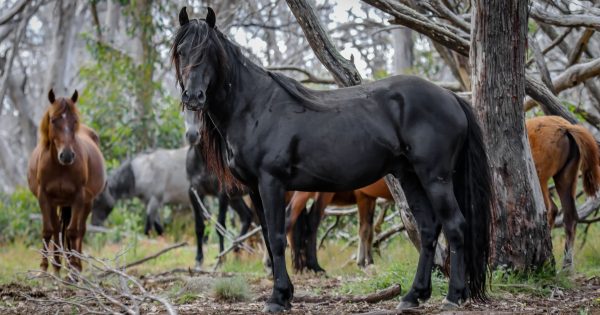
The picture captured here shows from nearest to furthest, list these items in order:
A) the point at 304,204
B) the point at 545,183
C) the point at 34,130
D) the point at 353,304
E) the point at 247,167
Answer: the point at 247,167
the point at 353,304
the point at 545,183
the point at 304,204
the point at 34,130

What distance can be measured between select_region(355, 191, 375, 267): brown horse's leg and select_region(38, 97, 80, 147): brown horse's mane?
Result: 370 centimetres

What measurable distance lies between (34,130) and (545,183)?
727 inches

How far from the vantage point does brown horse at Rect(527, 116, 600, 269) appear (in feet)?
27.3

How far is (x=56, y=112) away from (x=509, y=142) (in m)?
4.95

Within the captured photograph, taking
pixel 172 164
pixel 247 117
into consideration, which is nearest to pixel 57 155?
pixel 247 117

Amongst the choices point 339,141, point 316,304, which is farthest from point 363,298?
point 339,141

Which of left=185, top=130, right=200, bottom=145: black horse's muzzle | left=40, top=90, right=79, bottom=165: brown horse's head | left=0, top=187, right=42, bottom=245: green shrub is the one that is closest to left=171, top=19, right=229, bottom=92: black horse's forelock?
left=40, top=90, right=79, bottom=165: brown horse's head

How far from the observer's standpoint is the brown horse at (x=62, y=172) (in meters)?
8.91

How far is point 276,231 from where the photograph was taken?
554 centimetres

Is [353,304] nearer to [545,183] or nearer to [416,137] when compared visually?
[416,137]

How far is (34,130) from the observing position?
77.8 feet

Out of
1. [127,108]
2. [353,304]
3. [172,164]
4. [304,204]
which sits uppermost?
[127,108]

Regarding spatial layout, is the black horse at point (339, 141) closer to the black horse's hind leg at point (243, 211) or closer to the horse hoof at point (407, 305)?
the horse hoof at point (407, 305)

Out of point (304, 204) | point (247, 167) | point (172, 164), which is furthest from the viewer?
point (172, 164)
